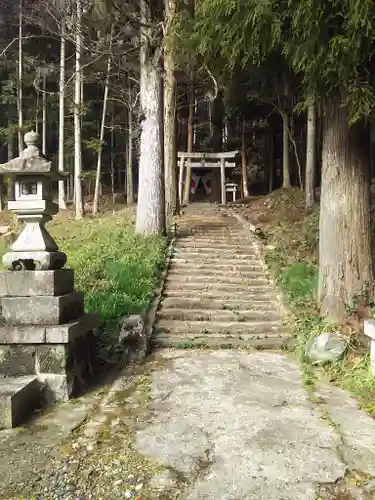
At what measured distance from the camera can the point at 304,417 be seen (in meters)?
4.01

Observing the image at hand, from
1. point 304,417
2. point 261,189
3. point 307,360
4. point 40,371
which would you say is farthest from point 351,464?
point 261,189

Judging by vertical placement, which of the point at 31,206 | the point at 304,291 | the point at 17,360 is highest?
the point at 31,206

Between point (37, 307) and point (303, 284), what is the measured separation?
16.4 feet

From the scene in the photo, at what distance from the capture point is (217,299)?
25.5ft

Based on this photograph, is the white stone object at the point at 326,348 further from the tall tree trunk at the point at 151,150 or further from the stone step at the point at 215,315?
the tall tree trunk at the point at 151,150

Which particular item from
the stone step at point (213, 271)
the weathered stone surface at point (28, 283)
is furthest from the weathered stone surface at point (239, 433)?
the stone step at point (213, 271)

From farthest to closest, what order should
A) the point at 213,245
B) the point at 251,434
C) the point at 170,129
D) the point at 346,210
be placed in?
the point at 170,129
the point at 213,245
the point at 346,210
the point at 251,434

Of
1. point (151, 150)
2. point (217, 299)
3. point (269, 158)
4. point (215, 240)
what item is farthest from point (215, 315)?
point (269, 158)

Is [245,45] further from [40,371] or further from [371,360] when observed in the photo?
[40,371]

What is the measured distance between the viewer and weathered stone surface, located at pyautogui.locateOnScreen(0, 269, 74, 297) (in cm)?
456

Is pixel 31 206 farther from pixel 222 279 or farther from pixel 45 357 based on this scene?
pixel 222 279

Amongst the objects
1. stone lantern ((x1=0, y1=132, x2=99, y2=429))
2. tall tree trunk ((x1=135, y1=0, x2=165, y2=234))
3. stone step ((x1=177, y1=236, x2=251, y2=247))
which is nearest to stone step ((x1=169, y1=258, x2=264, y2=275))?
stone step ((x1=177, y1=236, x2=251, y2=247))

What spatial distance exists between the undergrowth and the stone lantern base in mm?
Answer: 2846

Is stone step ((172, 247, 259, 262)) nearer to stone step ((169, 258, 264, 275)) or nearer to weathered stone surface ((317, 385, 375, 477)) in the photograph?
stone step ((169, 258, 264, 275))
